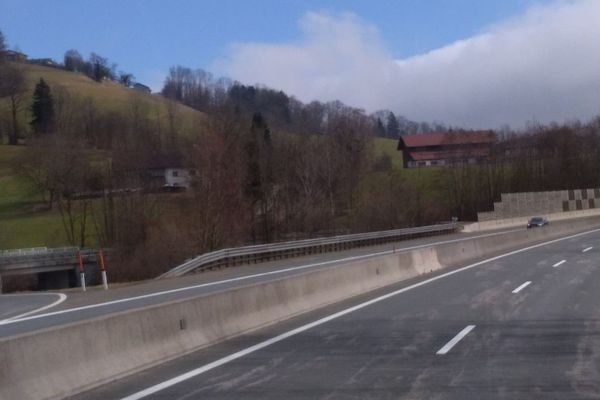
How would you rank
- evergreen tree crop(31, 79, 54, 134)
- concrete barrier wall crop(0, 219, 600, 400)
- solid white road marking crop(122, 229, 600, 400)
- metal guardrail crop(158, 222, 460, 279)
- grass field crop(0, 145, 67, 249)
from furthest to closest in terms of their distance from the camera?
evergreen tree crop(31, 79, 54, 134) < grass field crop(0, 145, 67, 249) < metal guardrail crop(158, 222, 460, 279) < solid white road marking crop(122, 229, 600, 400) < concrete barrier wall crop(0, 219, 600, 400)

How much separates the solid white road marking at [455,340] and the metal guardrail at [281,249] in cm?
2763

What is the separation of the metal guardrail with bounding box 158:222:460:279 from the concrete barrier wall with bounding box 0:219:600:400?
21697 mm

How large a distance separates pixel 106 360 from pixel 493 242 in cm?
3533

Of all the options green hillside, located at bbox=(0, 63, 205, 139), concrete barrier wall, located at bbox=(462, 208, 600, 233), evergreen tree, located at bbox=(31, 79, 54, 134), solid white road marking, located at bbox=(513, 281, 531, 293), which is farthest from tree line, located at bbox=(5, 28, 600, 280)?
solid white road marking, located at bbox=(513, 281, 531, 293)

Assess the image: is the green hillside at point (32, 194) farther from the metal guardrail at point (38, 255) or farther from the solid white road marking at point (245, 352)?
the solid white road marking at point (245, 352)

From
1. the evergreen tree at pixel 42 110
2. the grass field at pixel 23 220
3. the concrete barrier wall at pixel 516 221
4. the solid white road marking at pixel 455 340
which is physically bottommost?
the concrete barrier wall at pixel 516 221

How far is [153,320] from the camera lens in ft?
40.6

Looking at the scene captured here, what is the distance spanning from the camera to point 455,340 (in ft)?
46.1

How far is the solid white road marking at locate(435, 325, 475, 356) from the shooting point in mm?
12940

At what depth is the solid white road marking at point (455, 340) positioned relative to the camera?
12940 millimetres

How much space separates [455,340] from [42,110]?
132313 mm

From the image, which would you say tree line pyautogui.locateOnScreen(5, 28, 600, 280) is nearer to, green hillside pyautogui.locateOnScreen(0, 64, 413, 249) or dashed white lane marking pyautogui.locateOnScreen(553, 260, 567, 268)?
green hillside pyautogui.locateOnScreen(0, 64, 413, 249)

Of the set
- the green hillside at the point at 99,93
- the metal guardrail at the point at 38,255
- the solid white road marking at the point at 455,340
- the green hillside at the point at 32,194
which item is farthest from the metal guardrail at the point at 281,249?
the green hillside at the point at 99,93

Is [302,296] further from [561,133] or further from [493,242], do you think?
[561,133]
